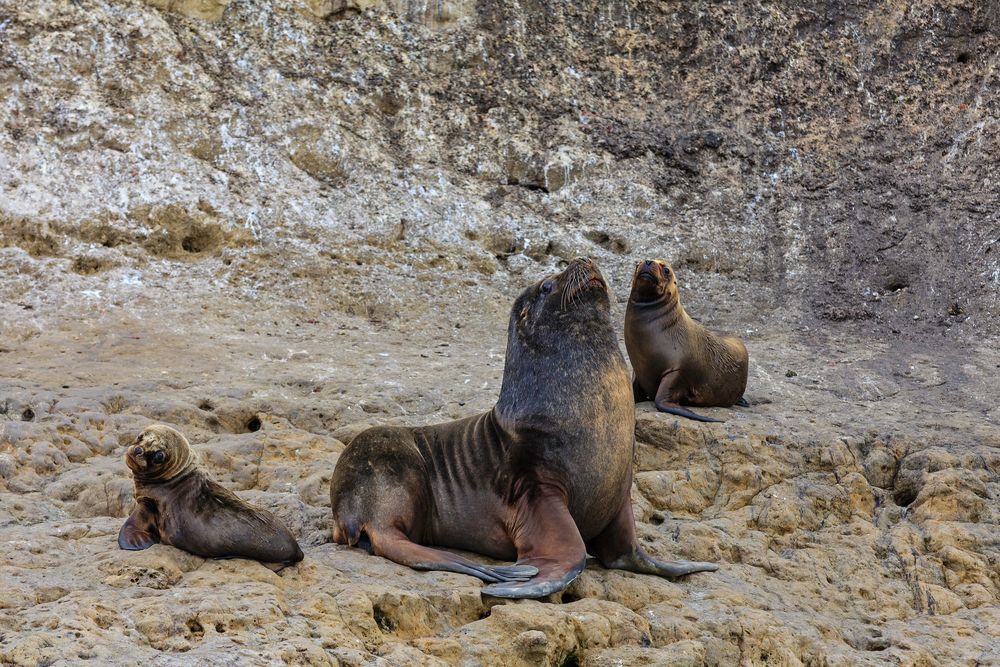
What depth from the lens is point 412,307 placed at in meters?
9.62

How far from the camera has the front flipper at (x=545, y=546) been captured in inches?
162

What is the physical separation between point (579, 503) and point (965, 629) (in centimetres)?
181

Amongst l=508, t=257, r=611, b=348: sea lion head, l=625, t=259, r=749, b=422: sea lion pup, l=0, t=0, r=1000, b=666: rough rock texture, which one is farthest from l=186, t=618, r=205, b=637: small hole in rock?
l=625, t=259, r=749, b=422: sea lion pup

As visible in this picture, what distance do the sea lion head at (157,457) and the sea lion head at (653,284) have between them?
4187 mm

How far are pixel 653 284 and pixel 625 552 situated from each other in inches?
136

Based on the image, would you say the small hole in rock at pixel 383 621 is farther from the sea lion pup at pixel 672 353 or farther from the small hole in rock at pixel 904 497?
the sea lion pup at pixel 672 353

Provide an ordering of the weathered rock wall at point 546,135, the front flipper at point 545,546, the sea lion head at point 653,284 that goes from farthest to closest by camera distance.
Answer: the weathered rock wall at point 546,135 < the sea lion head at point 653,284 < the front flipper at point 545,546

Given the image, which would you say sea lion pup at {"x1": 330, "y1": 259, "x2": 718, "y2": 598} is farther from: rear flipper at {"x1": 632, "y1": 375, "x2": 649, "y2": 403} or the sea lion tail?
rear flipper at {"x1": 632, "y1": 375, "x2": 649, "y2": 403}

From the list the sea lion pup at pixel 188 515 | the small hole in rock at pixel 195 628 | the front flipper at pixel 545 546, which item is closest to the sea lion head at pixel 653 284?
the front flipper at pixel 545 546

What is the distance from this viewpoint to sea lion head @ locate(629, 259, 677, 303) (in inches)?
310

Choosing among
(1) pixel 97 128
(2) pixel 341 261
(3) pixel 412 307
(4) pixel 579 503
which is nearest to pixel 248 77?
(1) pixel 97 128

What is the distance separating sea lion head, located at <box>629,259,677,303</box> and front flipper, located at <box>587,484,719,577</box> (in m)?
3.31

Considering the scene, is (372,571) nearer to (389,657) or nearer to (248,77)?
(389,657)

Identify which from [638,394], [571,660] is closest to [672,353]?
[638,394]
